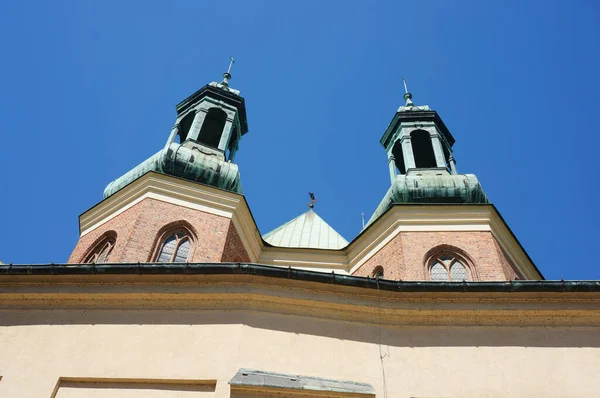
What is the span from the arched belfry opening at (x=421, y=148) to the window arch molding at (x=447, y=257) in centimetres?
582

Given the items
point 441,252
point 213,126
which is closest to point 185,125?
point 213,126

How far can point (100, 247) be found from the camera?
15.2 meters

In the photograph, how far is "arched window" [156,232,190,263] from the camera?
14297 mm

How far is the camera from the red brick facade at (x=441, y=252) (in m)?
14.2

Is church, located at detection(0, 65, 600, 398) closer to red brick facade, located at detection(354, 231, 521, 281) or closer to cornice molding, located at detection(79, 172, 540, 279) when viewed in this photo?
red brick facade, located at detection(354, 231, 521, 281)

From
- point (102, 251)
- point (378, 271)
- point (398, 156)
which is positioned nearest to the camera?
point (102, 251)

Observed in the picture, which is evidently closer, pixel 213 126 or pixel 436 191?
pixel 436 191

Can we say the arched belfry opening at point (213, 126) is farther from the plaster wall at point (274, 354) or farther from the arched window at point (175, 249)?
the plaster wall at point (274, 354)

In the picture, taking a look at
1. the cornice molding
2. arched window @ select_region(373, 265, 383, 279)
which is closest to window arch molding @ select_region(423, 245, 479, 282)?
the cornice molding

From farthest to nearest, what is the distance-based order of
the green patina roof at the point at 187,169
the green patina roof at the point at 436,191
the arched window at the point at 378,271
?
the green patina roof at the point at 187,169, the green patina roof at the point at 436,191, the arched window at the point at 378,271

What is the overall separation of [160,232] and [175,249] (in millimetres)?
684

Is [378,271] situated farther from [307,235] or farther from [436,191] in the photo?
[307,235]

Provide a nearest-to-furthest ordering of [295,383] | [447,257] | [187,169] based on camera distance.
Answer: [295,383]
[447,257]
[187,169]

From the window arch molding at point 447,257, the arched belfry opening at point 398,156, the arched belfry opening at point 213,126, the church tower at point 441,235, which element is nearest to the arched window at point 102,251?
the arched belfry opening at point 213,126
